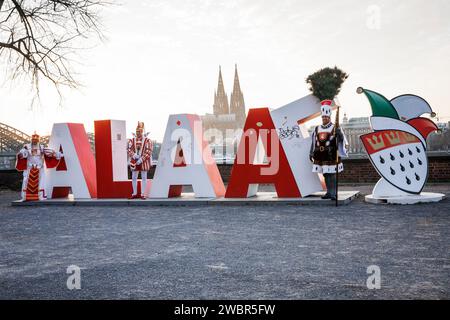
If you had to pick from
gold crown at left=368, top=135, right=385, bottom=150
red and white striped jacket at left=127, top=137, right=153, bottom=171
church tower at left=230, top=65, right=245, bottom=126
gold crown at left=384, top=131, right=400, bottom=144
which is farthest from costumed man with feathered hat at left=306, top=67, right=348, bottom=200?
church tower at left=230, top=65, right=245, bottom=126

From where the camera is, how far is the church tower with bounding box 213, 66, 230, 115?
121125 mm

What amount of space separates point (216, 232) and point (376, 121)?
5.44 m

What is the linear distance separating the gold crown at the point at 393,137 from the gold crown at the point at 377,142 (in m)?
0.17

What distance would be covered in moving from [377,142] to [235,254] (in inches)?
240

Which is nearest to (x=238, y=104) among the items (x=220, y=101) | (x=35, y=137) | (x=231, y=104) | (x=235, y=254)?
(x=231, y=104)

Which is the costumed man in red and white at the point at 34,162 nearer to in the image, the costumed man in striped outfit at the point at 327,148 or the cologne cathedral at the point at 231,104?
the costumed man in striped outfit at the point at 327,148

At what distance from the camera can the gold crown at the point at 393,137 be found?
31.3ft

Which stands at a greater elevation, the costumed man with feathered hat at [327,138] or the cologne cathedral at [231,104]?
the cologne cathedral at [231,104]

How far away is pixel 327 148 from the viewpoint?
31.2 feet

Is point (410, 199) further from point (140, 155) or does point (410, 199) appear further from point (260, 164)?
point (140, 155)

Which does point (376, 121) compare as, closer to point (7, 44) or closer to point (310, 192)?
point (310, 192)

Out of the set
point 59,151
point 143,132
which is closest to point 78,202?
point 59,151

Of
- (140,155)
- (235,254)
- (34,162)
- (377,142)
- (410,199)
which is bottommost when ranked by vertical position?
(235,254)

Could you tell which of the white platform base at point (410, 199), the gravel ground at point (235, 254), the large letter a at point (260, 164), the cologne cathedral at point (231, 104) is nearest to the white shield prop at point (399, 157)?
the white platform base at point (410, 199)
